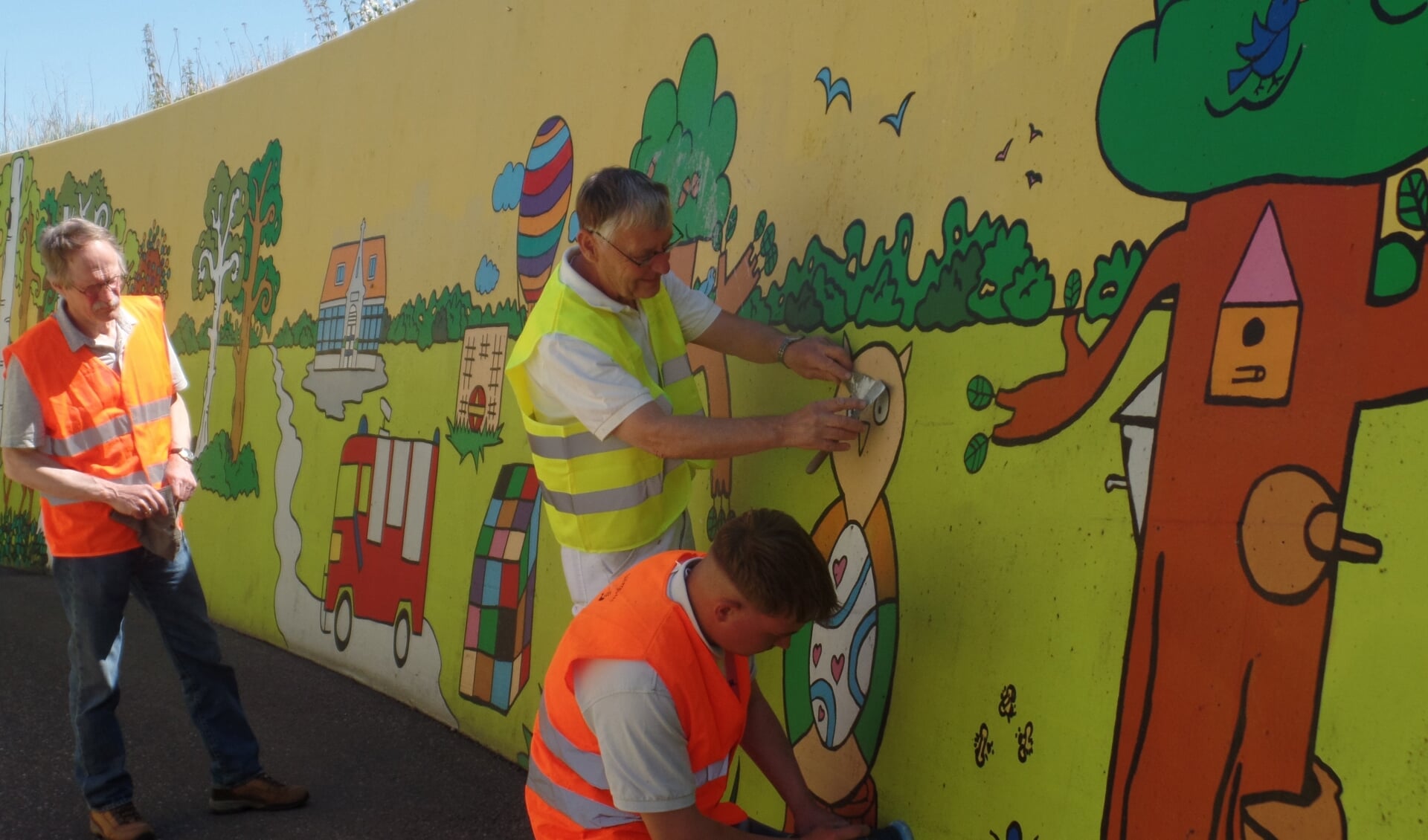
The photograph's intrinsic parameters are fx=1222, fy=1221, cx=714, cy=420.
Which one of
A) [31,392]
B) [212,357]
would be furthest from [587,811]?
[212,357]

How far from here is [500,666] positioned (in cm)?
468

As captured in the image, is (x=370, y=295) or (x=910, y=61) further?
(x=370, y=295)

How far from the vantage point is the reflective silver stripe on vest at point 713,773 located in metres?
2.47

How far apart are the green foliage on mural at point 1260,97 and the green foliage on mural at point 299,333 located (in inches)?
192

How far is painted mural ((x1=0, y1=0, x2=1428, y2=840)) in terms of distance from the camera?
2.03m

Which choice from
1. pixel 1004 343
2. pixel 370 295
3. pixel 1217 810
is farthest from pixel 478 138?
pixel 1217 810

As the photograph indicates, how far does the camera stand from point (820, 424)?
9.38 feet

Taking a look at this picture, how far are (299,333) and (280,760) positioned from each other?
2.59m

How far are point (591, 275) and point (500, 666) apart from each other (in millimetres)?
2164

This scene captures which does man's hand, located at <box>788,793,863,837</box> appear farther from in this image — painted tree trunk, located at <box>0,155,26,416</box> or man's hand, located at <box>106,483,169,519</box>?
painted tree trunk, located at <box>0,155,26,416</box>

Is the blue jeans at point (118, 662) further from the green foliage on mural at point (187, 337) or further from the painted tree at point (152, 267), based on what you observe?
the painted tree at point (152, 267)

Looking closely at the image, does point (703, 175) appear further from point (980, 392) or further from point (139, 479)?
point (139, 479)

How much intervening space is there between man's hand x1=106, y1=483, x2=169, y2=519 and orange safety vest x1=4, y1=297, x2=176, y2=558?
105 mm

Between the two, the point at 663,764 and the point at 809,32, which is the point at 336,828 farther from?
the point at 809,32
